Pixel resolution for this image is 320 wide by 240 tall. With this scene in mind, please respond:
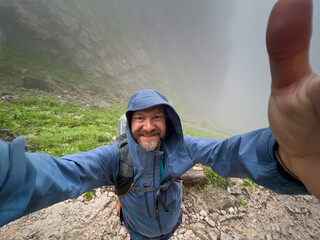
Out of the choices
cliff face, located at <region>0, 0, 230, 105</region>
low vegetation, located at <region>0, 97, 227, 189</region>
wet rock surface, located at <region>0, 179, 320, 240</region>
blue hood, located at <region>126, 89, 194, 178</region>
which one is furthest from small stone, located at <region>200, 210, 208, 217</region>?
cliff face, located at <region>0, 0, 230, 105</region>

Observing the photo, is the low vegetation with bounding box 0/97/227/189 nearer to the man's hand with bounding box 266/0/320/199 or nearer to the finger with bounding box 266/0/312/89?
the man's hand with bounding box 266/0/320/199

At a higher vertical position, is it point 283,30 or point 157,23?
point 157,23

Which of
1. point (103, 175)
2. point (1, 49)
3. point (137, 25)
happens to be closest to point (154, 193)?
point (103, 175)

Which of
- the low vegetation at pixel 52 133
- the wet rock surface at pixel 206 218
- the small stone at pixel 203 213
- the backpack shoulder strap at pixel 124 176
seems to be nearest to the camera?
the backpack shoulder strap at pixel 124 176

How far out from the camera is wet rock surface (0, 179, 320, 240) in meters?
2.31

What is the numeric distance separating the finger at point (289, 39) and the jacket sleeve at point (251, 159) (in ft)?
1.57

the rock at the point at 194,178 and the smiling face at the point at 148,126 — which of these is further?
the rock at the point at 194,178

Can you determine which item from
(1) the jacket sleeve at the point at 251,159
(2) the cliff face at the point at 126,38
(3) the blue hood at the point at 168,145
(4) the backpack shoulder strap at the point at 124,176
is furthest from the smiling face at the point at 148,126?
(2) the cliff face at the point at 126,38

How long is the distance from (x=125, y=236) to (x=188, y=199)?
1.48 meters

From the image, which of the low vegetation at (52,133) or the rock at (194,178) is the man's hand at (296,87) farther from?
the low vegetation at (52,133)

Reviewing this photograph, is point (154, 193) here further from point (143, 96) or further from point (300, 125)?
point (300, 125)

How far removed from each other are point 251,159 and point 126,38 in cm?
3735

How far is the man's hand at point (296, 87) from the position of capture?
2.04 ft

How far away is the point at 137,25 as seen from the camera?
3759 centimetres
